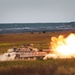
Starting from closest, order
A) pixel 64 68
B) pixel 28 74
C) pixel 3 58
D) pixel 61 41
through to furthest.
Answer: pixel 28 74 → pixel 64 68 → pixel 3 58 → pixel 61 41

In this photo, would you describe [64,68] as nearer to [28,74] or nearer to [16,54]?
[28,74]

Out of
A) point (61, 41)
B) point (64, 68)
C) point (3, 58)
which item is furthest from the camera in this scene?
point (61, 41)

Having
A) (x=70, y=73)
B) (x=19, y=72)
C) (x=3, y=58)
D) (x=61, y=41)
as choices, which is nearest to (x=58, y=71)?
(x=70, y=73)

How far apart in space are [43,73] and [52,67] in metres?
2.61

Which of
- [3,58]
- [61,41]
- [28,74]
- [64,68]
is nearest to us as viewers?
[28,74]

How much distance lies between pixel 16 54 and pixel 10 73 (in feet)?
62.2

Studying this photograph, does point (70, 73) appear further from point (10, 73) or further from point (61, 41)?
point (61, 41)

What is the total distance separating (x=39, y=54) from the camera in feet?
151

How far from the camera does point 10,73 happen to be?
27203mm

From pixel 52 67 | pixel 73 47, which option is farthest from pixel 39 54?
pixel 52 67

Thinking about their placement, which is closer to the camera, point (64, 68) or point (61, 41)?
point (64, 68)

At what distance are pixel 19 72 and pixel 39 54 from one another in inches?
740

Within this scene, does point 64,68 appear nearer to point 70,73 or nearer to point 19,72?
point 70,73

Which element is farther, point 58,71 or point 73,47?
point 73,47
